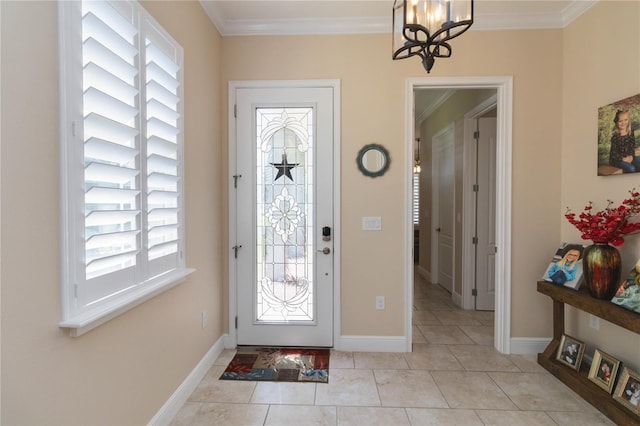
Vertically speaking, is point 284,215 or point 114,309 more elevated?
point 284,215

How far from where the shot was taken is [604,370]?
2.01 m

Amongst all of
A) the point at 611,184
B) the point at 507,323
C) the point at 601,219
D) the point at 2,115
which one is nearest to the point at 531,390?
the point at 507,323

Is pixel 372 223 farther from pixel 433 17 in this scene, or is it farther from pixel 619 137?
pixel 619 137

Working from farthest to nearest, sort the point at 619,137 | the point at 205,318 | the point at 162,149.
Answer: the point at 205,318, the point at 619,137, the point at 162,149

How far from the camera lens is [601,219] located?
6.65ft

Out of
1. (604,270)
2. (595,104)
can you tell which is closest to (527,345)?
(604,270)

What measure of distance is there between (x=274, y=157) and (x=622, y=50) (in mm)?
2606

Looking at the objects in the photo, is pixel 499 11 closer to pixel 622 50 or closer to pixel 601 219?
pixel 622 50

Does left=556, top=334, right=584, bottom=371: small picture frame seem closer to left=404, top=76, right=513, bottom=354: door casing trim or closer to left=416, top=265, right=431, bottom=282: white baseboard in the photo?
left=404, top=76, right=513, bottom=354: door casing trim

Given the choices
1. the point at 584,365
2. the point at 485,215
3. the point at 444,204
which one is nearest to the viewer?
the point at 584,365

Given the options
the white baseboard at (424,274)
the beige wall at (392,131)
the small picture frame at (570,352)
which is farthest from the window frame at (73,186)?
the white baseboard at (424,274)

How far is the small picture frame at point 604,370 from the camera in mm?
1936

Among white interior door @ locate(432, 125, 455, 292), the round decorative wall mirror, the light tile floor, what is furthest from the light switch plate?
white interior door @ locate(432, 125, 455, 292)

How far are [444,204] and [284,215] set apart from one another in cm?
291
